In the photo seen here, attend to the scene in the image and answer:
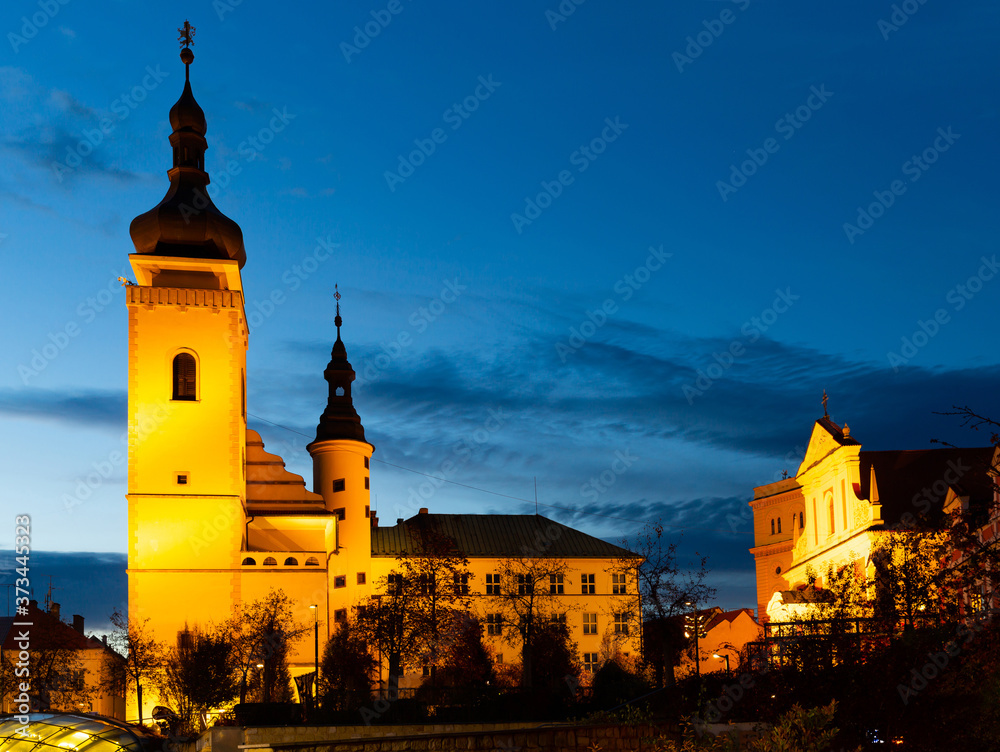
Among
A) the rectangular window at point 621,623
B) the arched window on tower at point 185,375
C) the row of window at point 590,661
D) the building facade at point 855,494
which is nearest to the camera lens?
the building facade at point 855,494

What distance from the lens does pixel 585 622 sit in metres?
77.8

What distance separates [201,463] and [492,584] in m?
22.9

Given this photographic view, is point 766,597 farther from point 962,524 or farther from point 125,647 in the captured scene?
point 962,524

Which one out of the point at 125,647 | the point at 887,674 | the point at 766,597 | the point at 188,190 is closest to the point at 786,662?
the point at 887,674

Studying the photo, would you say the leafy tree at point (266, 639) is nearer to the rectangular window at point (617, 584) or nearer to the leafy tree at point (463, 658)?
the leafy tree at point (463, 658)

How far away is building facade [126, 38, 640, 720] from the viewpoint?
6150cm

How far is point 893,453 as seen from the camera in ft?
199

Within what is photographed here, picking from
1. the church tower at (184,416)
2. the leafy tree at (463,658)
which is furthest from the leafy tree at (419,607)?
the church tower at (184,416)

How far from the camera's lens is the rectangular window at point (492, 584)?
256 feet

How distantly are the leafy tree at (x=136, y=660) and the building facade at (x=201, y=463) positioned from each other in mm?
844

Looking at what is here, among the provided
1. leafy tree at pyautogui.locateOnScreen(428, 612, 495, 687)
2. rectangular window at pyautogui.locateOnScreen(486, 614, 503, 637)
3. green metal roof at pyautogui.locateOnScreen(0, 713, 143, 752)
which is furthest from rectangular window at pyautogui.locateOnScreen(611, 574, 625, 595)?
green metal roof at pyautogui.locateOnScreen(0, 713, 143, 752)

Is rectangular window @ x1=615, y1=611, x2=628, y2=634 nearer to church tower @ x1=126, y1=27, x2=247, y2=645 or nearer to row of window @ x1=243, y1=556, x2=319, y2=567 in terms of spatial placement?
row of window @ x1=243, y1=556, x2=319, y2=567

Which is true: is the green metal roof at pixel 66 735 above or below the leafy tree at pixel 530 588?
below

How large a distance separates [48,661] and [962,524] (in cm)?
5035
